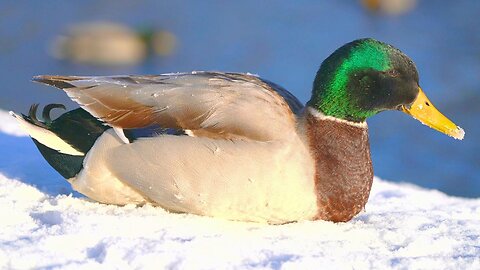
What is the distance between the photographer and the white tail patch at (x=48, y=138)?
4188mm

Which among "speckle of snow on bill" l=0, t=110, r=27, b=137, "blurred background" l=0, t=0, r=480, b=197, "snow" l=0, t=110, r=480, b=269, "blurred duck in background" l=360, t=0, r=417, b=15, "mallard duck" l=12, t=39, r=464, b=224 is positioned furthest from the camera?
"blurred duck in background" l=360, t=0, r=417, b=15

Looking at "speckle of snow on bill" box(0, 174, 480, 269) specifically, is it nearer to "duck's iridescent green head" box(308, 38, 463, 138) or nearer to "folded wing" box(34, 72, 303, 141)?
"folded wing" box(34, 72, 303, 141)

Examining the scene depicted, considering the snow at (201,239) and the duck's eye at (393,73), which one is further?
the duck's eye at (393,73)

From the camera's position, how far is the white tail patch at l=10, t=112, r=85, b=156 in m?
4.19

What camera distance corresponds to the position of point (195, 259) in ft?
11.3

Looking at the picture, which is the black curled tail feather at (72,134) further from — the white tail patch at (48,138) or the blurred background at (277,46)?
the blurred background at (277,46)

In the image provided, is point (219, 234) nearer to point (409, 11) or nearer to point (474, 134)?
point (474, 134)

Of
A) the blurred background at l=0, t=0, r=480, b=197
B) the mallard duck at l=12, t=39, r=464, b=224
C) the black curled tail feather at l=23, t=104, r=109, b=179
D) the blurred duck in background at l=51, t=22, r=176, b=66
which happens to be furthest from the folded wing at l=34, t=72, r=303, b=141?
the blurred duck in background at l=51, t=22, r=176, b=66

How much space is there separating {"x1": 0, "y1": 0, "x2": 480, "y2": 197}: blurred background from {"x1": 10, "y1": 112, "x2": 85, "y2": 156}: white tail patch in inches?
225

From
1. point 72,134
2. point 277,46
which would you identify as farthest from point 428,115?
point 277,46

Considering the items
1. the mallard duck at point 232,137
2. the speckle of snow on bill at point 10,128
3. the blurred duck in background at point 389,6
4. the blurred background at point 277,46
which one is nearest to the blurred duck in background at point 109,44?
the blurred background at point 277,46

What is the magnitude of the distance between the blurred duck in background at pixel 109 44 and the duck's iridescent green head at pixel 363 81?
11.5 m

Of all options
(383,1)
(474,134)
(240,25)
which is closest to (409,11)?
(383,1)

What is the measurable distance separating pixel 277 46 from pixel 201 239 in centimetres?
1213
